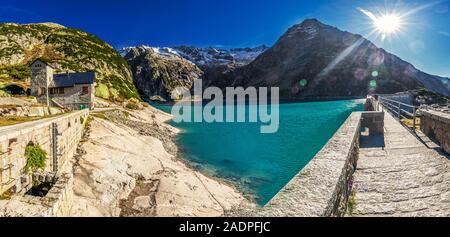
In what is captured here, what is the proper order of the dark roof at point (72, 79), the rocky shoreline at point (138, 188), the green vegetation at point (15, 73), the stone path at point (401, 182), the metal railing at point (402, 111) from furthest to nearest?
the green vegetation at point (15, 73) < the dark roof at point (72, 79) < the rocky shoreline at point (138, 188) < the metal railing at point (402, 111) < the stone path at point (401, 182)

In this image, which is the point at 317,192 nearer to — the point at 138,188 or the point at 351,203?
the point at 351,203

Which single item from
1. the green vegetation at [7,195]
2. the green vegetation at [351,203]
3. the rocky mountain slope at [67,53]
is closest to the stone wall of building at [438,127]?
the green vegetation at [351,203]

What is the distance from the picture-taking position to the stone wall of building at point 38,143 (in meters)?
11.0

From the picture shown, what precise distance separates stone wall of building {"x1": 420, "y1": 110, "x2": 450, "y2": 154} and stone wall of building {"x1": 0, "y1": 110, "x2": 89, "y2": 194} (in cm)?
1692

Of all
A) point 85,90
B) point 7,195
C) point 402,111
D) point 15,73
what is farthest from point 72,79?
point 402,111

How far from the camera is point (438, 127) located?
37.6 ft

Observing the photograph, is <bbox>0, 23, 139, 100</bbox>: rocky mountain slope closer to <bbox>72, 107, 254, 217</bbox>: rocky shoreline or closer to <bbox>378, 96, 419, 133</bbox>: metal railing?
<bbox>72, 107, 254, 217</bbox>: rocky shoreline

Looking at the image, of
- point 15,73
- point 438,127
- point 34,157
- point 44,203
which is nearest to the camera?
point 44,203

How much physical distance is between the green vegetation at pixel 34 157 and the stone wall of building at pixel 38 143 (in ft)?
0.92

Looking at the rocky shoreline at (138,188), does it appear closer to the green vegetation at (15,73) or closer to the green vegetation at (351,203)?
the green vegetation at (351,203)

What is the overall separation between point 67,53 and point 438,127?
364 feet

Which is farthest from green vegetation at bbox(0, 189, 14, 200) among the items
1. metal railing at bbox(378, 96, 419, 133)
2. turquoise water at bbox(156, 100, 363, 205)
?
metal railing at bbox(378, 96, 419, 133)

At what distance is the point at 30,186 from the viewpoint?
12805 mm

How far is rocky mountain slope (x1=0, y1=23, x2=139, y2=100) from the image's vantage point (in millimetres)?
82938
